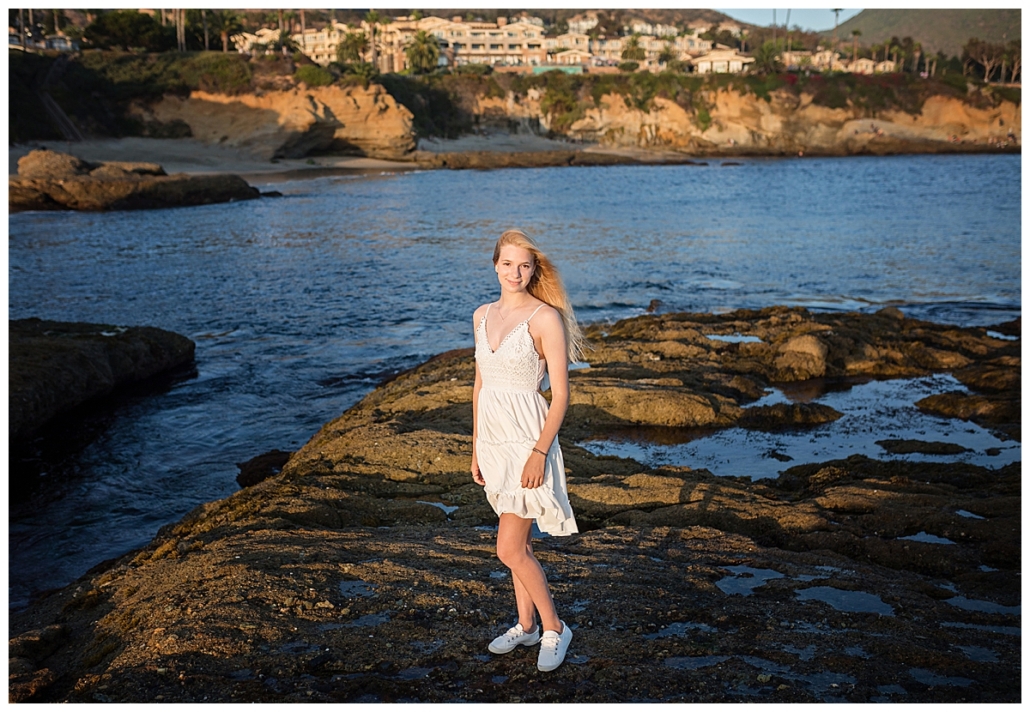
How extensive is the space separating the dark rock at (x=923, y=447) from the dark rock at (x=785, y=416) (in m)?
0.98

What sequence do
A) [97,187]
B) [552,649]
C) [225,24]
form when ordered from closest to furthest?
[552,649], [97,187], [225,24]

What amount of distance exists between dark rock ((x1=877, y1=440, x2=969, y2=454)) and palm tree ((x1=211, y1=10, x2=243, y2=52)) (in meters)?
85.4

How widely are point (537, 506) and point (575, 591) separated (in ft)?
3.82

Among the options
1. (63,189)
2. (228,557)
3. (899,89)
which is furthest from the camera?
(899,89)

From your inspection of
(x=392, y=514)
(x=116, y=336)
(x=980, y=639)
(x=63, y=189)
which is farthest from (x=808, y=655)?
(x=63, y=189)

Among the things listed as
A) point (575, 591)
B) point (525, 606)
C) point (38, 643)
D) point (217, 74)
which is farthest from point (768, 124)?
point (38, 643)

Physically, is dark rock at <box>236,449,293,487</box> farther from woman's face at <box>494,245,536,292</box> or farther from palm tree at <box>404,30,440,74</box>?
palm tree at <box>404,30,440,74</box>

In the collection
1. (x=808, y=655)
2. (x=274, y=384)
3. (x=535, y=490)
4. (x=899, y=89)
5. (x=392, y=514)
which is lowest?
(x=274, y=384)

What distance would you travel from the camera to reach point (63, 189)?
3716 cm

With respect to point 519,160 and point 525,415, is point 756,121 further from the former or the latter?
point 525,415

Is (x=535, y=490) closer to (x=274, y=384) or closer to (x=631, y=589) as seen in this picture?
(x=631, y=589)

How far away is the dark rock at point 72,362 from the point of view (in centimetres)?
1020

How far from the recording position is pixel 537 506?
387cm

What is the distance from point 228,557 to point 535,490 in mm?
2314
